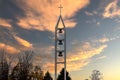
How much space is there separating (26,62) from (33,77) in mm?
3708

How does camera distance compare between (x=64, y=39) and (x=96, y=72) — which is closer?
(x=64, y=39)

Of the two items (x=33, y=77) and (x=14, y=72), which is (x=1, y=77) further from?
(x=33, y=77)

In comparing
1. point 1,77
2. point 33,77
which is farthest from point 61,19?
point 33,77

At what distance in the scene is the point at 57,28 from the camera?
124 feet

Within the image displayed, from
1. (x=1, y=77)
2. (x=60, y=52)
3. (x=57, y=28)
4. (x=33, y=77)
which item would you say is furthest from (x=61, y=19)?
(x=33, y=77)

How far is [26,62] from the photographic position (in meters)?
76.1

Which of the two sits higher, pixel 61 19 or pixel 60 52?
pixel 61 19

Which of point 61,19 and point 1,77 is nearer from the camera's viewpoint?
point 61,19

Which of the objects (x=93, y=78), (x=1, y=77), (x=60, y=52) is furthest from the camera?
(x=93, y=78)

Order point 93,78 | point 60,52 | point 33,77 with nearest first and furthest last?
1. point 60,52
2. point 33,77
3. point 93,78

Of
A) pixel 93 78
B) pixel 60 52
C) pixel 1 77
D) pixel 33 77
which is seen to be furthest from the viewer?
pixel 93 78

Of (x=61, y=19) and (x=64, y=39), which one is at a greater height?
(x=61, y=19)

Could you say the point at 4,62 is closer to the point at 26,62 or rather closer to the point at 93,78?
the point at 26,62

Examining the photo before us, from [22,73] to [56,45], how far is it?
3669 centimetres
